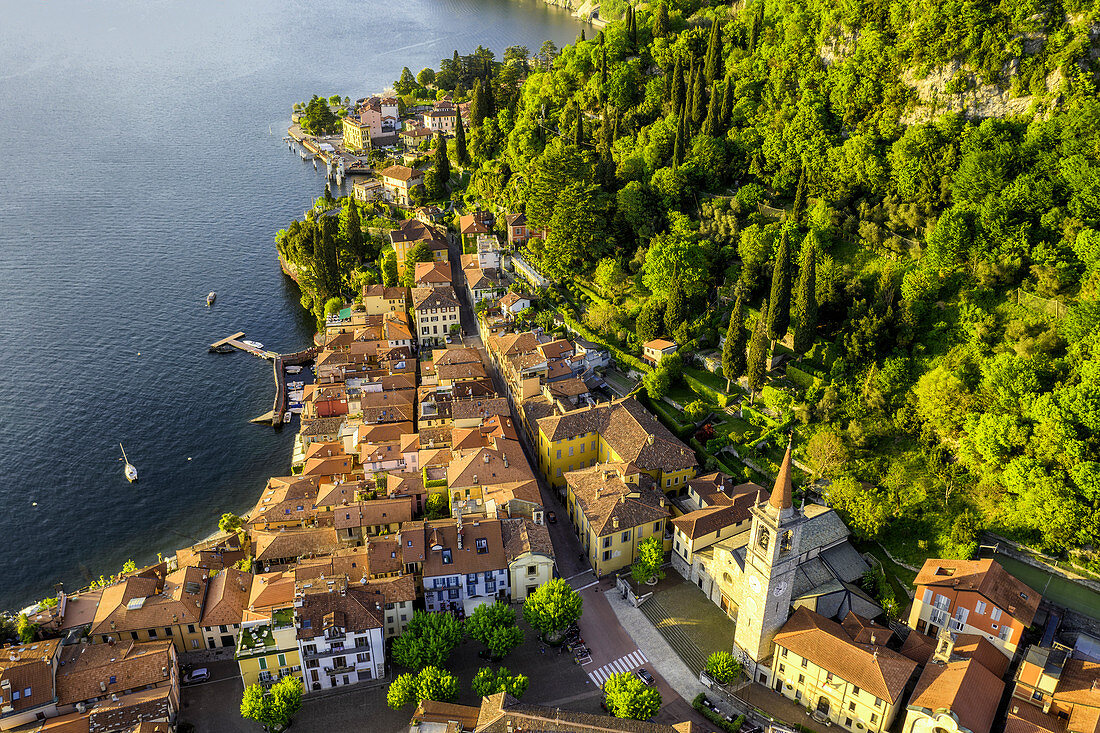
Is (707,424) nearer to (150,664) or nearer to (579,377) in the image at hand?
(579,377)

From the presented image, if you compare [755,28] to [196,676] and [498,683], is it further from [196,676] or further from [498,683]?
[196,676]

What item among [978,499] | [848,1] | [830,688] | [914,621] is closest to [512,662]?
[830,688]

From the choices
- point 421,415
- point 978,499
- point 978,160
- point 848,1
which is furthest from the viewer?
point 848,1

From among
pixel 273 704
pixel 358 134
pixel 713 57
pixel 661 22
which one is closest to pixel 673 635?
pixel 273 704

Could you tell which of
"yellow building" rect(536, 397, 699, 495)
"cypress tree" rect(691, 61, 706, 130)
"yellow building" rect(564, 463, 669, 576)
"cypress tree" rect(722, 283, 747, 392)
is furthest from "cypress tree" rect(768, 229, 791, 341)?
"cypress tree" rect(691, 61, 706, 130)

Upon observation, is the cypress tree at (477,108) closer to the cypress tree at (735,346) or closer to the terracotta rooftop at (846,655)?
the cypress tree at (735,346)

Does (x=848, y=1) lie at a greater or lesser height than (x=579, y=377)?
greater
